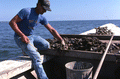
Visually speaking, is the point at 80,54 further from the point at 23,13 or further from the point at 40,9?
the point at 23,13

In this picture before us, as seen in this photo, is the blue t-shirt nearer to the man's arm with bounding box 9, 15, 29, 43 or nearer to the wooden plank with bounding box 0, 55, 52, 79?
the man's arm with bounding box 9, 15, 29, 43

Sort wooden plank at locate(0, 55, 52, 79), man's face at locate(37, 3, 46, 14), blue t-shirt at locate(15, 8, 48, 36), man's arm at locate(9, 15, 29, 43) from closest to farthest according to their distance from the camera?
wooden plank at locate(0, 55, 52, 79) < man's arm at locate(9, 15, 29, 43) < blue t-shirt at locate(15, 8, 48, 36) < man's face at locate(37, 3, 46, 14)

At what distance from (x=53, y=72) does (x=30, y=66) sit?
1.33 metres

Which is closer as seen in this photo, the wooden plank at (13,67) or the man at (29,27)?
the wooden plank at (13,67)

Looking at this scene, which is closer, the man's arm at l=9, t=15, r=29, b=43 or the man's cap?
the man's arm at l=9, t=15, r=29, b=43

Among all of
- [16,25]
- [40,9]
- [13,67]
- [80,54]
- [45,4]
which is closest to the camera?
[13,67]

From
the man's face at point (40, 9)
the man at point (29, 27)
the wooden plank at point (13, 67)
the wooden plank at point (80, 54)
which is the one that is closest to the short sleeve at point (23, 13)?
the man at point (29, 27)

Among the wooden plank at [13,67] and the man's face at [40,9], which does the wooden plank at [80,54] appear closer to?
the wooden plank at [13,67]

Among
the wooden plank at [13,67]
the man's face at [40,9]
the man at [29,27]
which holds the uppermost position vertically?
the man's face at [40,9]

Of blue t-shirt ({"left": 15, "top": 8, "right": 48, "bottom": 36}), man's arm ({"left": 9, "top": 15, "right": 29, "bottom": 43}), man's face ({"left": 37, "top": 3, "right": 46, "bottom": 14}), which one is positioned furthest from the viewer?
man's face ({"left": 37, "top": 3, "right": 46, "bottom": 14})

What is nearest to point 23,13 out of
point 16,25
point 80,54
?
point 16,25

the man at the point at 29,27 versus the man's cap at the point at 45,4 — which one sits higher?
the man's cap at the point at 45,4

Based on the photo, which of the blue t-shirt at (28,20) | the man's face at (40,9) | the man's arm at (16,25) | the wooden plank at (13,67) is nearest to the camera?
the wooden plank at (13,67)

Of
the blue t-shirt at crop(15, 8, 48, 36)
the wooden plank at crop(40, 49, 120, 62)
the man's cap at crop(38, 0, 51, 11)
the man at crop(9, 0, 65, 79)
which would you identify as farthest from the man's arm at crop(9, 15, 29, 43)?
the wooden plank at crop(40, 49, 120, 62)
